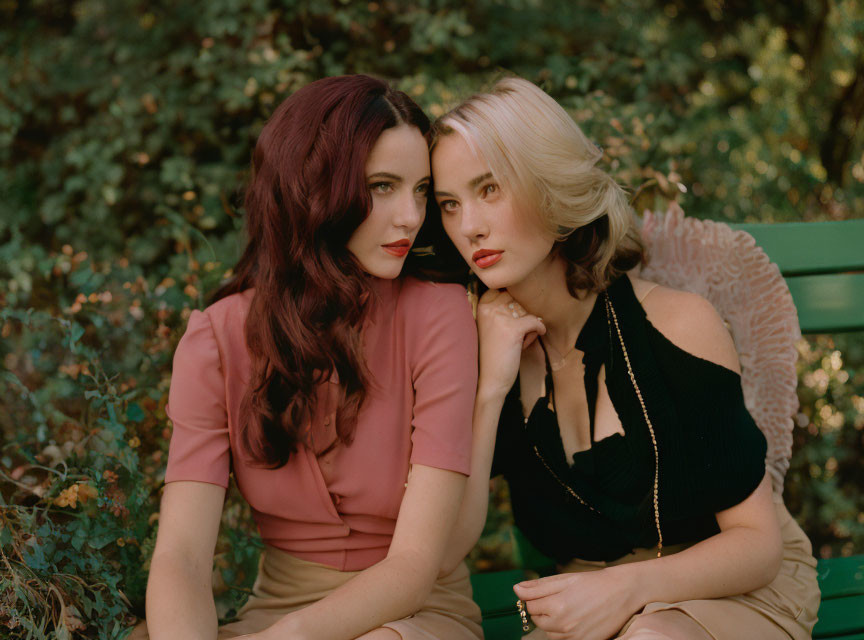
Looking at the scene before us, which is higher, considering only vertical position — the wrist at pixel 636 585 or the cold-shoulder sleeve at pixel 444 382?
the cold-shoulder sleeve at pixel 444 382

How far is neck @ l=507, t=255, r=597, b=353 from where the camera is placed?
2.29 metres

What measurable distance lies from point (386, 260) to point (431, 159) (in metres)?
0.30

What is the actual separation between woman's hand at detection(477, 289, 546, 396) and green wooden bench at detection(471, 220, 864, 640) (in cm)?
74

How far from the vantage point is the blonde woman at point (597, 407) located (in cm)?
198

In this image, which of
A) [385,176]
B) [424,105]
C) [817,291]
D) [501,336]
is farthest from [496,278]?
[424,105]

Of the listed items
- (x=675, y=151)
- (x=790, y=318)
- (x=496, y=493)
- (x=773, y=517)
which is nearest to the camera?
(x=773, y=517)

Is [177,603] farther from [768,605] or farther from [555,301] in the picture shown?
[768,605]

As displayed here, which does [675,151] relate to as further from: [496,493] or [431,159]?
[431,159]

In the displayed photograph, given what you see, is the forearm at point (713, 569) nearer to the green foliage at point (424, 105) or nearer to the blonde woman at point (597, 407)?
the blonde woman at point (597, 407)

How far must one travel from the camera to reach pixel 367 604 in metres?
1.81

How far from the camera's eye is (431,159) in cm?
214

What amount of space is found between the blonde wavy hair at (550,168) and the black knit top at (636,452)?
0.15m

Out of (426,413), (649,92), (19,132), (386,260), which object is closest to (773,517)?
(426,413)

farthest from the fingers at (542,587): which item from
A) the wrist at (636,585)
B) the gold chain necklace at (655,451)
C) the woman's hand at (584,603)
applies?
the gold chain necklace at (655,451)
